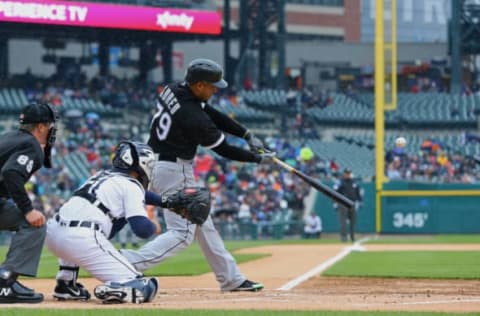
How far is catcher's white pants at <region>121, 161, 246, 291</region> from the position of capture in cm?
823

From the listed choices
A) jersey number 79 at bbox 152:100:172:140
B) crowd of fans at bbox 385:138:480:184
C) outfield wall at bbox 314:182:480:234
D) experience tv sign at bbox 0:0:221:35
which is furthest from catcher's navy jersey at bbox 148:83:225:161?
experience tv sign at bbox 0:0:221:35

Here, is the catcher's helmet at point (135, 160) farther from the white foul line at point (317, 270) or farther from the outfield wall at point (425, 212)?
the outfield wall at point (425, 212)

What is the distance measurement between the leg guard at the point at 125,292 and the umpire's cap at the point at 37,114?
1.13 metres

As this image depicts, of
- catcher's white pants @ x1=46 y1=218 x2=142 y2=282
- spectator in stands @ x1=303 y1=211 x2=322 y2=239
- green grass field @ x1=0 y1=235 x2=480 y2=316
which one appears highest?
catcher's white pants @ x1=46 y1=218 x2=142 y2=282

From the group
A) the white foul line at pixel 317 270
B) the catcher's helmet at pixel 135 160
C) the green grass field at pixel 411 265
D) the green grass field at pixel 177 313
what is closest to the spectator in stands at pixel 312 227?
the white foul line at pixel 317 270

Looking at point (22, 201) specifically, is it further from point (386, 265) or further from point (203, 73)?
point (386, 265)

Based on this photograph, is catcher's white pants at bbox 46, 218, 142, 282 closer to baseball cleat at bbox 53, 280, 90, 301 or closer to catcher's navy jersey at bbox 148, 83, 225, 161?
baseball cleat at bbox 53, 280, 90, 301

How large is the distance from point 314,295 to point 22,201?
2304 millimetres

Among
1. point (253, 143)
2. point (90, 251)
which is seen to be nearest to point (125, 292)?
point (90, 251)

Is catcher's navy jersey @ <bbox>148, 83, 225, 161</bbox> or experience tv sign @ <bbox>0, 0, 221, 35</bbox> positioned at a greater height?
experience tv sign @ <bbox>0, 0, 221, 35</bbox>

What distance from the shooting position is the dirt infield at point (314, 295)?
279 inches

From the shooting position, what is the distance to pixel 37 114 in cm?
732

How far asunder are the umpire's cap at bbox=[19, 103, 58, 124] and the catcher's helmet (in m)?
0.49

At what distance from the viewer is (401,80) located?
42062mm
